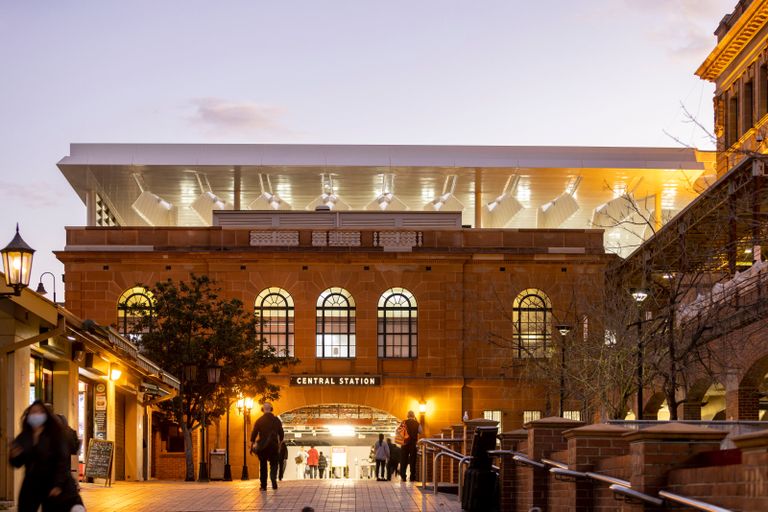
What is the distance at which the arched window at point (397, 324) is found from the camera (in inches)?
2341

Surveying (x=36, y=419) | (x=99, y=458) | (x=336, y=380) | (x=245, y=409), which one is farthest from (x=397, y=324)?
(x=36, y=419)

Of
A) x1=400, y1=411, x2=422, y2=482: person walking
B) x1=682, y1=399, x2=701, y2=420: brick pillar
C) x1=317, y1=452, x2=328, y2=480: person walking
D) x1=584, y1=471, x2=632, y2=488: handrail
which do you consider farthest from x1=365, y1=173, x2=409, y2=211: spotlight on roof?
x1=584, y1=471, x2=632, y2=488: handrail

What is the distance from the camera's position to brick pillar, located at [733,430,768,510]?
33.9 ft

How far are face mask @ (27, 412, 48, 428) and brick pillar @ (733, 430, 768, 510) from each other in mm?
6646

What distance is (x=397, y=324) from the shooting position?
59.9 metres

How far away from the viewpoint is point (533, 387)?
5781 cm

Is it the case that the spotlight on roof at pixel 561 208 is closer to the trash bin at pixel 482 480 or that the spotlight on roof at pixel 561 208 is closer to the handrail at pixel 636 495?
the trash bin at pixel 482 480

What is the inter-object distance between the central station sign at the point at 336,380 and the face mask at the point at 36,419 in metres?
44.3

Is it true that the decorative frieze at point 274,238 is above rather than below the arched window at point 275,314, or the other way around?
above

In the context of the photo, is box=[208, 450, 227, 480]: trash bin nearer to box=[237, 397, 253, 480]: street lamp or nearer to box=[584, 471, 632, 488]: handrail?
box=[237, 397, 253, 480]: street lamp

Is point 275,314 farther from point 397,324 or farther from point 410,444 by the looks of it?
point 410,444

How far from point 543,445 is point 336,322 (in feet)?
134

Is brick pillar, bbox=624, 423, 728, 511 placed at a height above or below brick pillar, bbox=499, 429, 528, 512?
above

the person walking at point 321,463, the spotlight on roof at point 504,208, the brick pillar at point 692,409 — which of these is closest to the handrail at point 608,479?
the brick pillar at point 692,409
